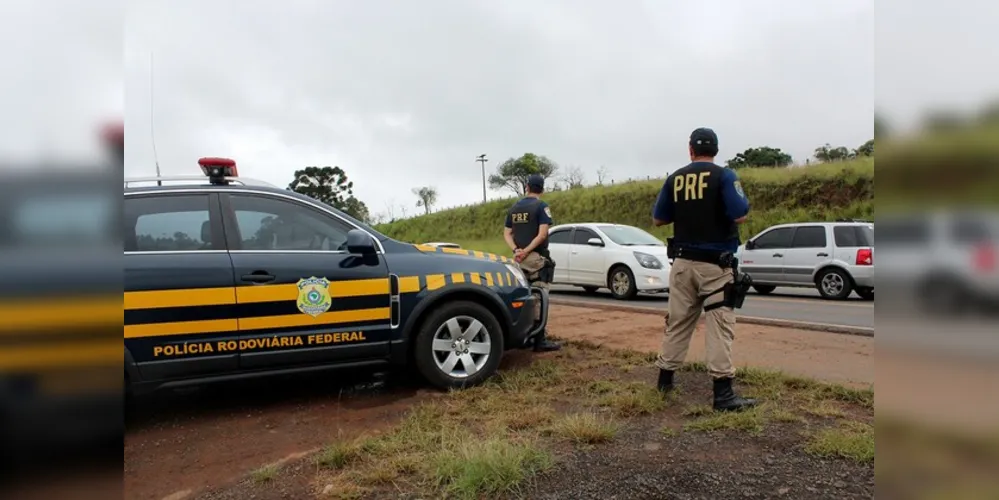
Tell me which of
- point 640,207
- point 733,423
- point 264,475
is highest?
point 640,207

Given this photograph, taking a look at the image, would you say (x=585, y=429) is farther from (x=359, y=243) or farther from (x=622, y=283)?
(x=622, y=283)

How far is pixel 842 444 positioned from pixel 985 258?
2.79m

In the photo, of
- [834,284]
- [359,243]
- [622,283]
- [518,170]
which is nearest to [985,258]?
[359,243]

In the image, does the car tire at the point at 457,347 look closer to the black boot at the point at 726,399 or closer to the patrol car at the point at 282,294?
the patrol car at the point at 282,294

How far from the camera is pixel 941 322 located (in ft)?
2.45

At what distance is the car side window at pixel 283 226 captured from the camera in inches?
160

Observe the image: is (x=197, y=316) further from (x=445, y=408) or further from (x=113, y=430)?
(x=113, y=430)

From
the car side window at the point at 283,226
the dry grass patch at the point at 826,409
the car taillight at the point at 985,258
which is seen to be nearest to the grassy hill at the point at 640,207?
the dry grass patch at the point at 826,409

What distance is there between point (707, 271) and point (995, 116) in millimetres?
3281

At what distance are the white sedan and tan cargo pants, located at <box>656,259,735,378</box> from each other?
236 inches

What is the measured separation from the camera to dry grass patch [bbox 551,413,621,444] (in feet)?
10.6

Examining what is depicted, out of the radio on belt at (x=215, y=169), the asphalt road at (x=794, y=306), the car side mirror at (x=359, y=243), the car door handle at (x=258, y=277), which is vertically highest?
the radio on belt at (x=215, y=169)

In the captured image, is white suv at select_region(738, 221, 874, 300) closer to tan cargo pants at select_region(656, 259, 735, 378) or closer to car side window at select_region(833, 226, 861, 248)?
car side window at select_region(833, 226, 861, 248)

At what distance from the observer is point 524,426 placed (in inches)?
139
